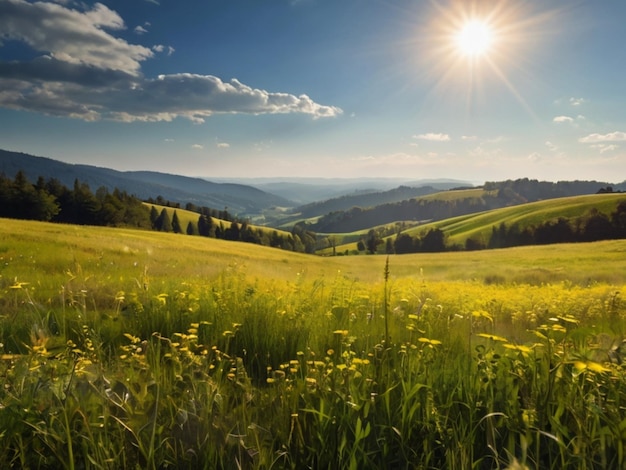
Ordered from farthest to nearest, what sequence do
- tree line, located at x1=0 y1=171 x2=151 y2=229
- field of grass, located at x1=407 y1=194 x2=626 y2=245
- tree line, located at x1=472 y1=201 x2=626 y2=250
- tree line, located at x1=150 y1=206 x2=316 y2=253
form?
tree line, located at x1=150 y1=206 x2=316 y2=253 → field of grass, located at x1=407 y1=194 x2=626 y2=245 → tree line, located at x1=472 y1=201 x2=626 y2=250 → tree line, located at x1=0 y1=171 x2=151 y2=229

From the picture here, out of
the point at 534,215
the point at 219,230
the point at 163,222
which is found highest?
→ the point at 534,215

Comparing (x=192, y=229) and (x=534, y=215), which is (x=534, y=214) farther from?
(x=192, y=229)

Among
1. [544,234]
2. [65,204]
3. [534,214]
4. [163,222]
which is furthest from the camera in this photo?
[163,222]

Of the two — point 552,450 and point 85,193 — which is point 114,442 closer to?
point 552,450

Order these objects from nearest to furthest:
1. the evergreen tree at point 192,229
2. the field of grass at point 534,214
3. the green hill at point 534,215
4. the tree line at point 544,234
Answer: the tree line at point 544,234 → the green hill at point 534,215 → the field of grass at point 534,214 → the evergreen tree at point 192,229

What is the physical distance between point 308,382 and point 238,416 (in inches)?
21.2

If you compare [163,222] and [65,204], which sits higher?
[65,204]

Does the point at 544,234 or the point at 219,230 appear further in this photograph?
the point at 219,230

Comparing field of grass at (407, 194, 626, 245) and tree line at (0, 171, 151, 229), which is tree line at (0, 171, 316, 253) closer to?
tree line at (0, 171, 151, 229)

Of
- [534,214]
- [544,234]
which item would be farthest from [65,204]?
[534,214]

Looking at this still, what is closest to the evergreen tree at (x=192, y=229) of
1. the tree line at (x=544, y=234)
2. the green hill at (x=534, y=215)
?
the tree line at (x=544, y=234)

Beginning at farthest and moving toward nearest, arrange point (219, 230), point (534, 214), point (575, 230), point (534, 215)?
point (219, 230) < point (534, 214) < point (534, 215) < point (575, 230)

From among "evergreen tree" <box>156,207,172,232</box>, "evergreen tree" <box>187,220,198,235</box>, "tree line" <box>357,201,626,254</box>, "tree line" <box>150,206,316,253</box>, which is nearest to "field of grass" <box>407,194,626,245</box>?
"tree line" <box>357,201,626,254</box>

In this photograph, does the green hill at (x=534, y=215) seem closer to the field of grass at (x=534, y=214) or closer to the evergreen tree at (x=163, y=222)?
the field of grass at (x=534, y=214)
